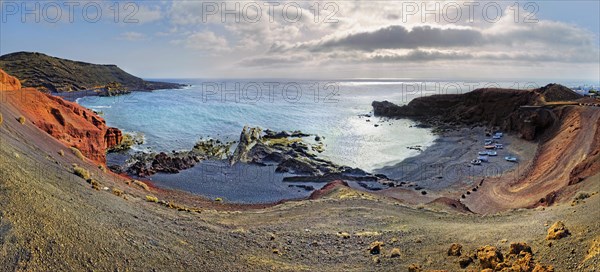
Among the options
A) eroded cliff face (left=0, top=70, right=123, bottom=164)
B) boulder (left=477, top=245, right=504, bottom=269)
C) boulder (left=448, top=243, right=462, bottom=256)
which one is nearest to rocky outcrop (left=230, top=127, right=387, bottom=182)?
eroded cliff face (left=0, top=70, right=123, bottom=164)

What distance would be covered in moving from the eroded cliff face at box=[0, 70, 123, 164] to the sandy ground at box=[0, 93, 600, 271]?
9266 millimetres

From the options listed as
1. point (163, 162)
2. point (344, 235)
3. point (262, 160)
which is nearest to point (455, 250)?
point (344, 235)

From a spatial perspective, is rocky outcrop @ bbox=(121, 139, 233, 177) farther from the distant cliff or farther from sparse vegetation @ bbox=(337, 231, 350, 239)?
the distant cliff

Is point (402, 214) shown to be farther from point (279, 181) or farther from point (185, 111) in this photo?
point (185, 111)

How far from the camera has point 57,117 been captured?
115 feet

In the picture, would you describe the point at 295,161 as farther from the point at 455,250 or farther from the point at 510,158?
the point at 455,250

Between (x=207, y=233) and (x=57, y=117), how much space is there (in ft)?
92.0

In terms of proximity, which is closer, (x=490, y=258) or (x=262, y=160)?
(x=490, y=258)

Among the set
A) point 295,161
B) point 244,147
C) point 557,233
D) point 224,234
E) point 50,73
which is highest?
point 50,73

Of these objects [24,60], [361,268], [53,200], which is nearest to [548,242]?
[361,268]

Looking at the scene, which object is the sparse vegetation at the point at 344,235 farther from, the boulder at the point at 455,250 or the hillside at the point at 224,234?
the boulder at the point at 455,250

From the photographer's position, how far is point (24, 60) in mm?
134375

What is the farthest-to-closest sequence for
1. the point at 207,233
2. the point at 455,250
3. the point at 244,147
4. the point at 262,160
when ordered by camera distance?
the point at 244,147
the point at 262,160
the point at 207,233
the point at 455,250

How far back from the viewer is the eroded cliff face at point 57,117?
30013 millimetres
